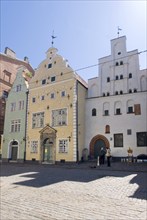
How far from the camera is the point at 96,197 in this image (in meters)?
8.35

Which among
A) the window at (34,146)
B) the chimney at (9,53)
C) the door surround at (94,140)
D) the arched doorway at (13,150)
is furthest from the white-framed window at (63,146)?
the chimney at (9,53)

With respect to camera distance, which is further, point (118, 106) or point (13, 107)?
point (13, 107)

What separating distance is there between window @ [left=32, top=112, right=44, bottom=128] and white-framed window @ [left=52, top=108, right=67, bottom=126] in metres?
2.13

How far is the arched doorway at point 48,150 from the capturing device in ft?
93.1

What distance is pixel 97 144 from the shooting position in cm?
2730

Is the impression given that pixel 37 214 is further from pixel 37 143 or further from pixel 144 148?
pixel 37 143

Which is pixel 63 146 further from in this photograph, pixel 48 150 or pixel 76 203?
pixel 76 203

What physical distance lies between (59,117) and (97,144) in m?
5.99

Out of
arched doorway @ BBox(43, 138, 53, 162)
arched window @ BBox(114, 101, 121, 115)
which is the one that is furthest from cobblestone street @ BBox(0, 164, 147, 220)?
arched doorway @ BBox(43, 138, 53, 162)

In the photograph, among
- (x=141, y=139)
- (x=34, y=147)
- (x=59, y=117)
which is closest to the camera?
(x=141, y=139)

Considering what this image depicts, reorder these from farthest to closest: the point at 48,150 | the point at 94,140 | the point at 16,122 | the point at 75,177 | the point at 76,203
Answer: the point at 16,122 → the point at 48,150 → the point at 94,140 → the point at 75,177 → the point at 76,203

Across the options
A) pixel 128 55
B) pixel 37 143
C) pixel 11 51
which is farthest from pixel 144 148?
pixel 11 51

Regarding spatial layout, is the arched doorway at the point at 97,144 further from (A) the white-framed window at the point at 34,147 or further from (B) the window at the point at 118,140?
(A) the white-framed window at the point at 34,147

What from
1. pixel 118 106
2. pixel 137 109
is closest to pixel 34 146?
pixel 118 106
